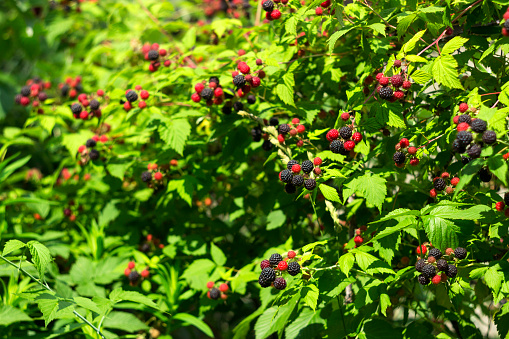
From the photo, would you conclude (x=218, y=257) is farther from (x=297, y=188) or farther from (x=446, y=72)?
(x=446, y=72)

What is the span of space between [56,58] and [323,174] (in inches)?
184

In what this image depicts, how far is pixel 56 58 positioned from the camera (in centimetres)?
564

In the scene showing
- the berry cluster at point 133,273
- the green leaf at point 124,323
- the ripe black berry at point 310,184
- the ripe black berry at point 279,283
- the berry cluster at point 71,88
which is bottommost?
Answer: the green leaf at point 124,323

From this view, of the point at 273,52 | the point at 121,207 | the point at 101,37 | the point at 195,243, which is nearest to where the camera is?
the point at 273,52

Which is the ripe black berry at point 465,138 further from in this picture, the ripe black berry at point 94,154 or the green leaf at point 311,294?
the ripe black berry at point 94,154

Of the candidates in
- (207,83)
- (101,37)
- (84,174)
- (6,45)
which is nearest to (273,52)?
(207,83)

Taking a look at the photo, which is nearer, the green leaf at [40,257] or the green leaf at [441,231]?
the green leaf at [441,231]

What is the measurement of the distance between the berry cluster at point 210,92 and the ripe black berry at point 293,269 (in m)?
1.14

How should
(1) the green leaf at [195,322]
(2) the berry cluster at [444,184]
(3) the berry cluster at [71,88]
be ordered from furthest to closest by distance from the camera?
(3) the berry cluster at [71,88] → (1) the green leaf at [195,322] → (2) the berry cluster at [444,184]

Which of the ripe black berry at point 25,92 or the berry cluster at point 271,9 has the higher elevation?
the berry cluster at point 271,9

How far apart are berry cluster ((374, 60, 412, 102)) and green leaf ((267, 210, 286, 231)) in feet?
3.59

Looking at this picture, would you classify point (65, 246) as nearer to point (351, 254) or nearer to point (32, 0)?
point (351, 254)

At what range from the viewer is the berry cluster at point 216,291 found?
2.68 meters

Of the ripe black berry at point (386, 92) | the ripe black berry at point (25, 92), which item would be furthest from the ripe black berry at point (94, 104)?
the ripe black berry at point (386, 92)
